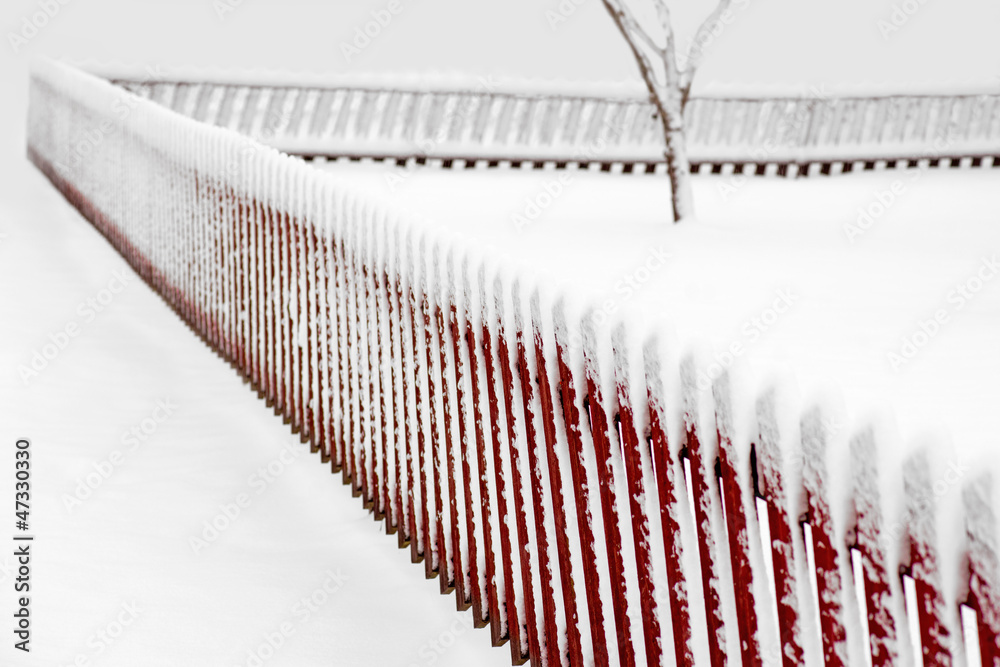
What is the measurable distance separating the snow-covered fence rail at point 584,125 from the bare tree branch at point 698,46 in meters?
4.34

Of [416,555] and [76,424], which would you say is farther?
[76,424]

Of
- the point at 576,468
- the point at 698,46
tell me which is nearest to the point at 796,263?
the point at 698,46

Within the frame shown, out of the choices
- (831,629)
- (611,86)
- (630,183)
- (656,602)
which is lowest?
(630,183)

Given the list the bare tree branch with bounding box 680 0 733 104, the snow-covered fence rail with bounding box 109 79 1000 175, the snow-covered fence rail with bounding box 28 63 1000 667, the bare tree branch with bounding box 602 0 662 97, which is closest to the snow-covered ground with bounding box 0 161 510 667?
the snow-covered fence rail with bounding box 28 63 1000 667

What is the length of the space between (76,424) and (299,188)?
5.19 feet

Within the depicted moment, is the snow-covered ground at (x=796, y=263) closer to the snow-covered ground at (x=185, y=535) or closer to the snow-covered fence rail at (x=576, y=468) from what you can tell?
the snow-covered fence rail at (x=576, y=468)

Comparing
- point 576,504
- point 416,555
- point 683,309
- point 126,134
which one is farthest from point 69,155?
point 576,504

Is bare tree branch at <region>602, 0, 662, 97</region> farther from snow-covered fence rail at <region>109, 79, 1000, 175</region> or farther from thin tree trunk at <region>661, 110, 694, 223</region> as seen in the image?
snow-covered fence rail at <region>109, 79, 1000, 175</region>

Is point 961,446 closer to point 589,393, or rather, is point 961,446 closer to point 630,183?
point 589,393

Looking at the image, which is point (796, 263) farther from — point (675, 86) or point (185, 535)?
point (185, 535)

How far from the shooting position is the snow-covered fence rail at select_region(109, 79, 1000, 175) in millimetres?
15602

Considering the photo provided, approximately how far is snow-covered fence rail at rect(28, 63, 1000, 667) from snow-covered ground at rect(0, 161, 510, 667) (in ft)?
0.53

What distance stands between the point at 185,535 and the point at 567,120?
40.8 ft

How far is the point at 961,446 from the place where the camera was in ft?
15.6
